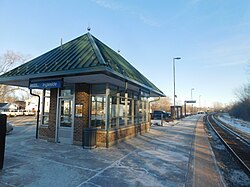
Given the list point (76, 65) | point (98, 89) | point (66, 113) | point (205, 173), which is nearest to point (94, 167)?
point (205, 173)

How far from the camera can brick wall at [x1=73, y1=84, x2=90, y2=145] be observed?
31.7ft

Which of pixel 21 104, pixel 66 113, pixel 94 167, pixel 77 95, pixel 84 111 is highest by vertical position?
pixel 21 104

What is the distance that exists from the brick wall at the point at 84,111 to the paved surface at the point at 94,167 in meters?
0.79

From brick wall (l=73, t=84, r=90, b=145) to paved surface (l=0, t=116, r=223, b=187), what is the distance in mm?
790

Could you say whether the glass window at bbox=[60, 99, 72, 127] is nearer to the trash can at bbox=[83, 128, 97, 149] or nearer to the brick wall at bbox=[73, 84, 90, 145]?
the brick wall at bbox=[73, 84, 90, 145]

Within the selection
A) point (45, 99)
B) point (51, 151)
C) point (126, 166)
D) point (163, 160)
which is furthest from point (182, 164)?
point (45, 99)

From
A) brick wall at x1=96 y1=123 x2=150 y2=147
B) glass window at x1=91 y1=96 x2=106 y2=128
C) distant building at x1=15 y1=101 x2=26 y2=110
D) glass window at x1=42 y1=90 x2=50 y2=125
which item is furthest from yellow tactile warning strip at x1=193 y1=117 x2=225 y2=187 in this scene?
distant building at x1=15 y1=101 x2=26 y2=110

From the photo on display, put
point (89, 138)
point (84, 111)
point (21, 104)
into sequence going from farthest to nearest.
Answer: point (21, 104) < point (84, 111) < point (89, 138)

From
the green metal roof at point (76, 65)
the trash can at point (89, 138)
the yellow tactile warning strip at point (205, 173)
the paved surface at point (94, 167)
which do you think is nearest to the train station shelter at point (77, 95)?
the green metal roof at point (76, 65)

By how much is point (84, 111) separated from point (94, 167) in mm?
3925

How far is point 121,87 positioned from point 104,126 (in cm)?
295

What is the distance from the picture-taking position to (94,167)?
6285 mm

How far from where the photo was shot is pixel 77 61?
8.49 metres

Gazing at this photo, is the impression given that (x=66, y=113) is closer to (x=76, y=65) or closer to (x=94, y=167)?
(x=76, y=65)
